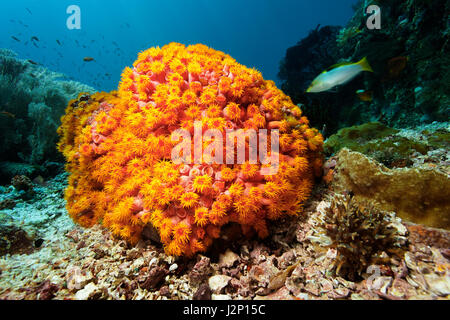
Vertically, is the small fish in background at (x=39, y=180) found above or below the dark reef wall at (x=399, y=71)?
below

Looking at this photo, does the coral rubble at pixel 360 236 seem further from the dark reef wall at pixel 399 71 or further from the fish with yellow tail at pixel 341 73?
the dark reef wall at pixel 399 71

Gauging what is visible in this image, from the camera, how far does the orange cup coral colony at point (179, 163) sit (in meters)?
2.40

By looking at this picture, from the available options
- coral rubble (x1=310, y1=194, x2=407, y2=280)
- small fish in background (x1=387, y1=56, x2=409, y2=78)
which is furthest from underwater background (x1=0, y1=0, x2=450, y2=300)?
small fish in background (x1=387, y1=56, x2=409, y2=78)

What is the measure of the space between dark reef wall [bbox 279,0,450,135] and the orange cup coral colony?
4076 mm

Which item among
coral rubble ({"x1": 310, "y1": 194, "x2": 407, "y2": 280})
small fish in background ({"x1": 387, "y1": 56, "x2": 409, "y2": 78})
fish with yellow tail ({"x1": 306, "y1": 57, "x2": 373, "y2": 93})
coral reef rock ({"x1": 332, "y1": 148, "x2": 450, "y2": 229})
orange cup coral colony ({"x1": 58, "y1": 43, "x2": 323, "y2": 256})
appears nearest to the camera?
coral rubble ({"x1": 310, "y1": 194, "x2": 407, "y2": 280})

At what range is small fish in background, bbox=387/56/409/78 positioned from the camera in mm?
6797

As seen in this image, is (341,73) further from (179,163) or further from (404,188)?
(179,163)

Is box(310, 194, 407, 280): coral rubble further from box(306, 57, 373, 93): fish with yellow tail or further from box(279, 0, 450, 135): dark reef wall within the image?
box(279, 0, 450, 135): dark reef wall

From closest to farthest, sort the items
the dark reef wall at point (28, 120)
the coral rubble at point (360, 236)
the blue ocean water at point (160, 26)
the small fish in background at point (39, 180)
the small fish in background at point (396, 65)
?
the coral rubble at point (360, 236) → the small fish in background at point (39, 180) → the dark reef wall at point (28, 120) → the small fish in background at point (396, 65) → the blue ocean water at point (160, 26)

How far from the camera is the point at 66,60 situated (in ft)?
337

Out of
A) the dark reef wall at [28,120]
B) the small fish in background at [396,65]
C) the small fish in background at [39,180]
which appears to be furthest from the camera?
the small fish in background at [396,65]

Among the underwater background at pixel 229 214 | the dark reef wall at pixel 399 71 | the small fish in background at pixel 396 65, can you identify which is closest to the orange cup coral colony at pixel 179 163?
the underwater background at pixel 229 214

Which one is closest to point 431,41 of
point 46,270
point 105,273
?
point 105,273
